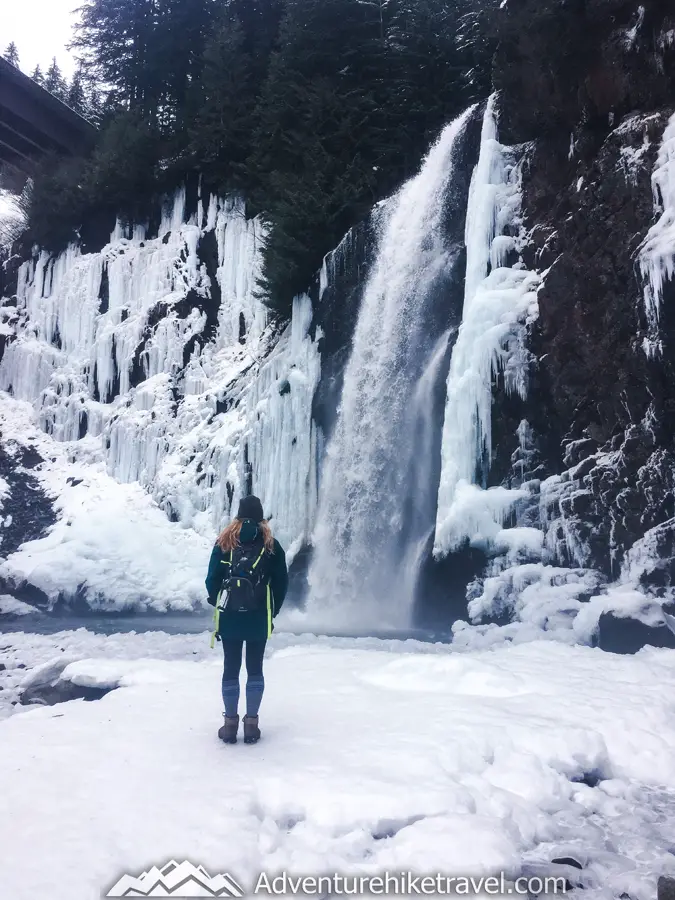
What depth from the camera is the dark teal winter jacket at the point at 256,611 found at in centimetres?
376

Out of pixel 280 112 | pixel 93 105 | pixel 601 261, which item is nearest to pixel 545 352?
pixel 601 261

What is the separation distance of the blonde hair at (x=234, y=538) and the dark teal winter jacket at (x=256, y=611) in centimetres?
3

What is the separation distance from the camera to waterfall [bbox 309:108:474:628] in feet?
39.8

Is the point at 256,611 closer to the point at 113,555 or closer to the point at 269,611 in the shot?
the point at 269,611

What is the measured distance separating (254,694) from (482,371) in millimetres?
7393

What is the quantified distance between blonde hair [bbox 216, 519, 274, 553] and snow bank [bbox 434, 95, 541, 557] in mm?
5909

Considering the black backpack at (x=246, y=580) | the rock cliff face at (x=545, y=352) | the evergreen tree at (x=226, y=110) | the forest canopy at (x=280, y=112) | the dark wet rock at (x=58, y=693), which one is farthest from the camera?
the evergreen tree at (x=226, y=110)

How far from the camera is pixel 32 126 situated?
931 inches

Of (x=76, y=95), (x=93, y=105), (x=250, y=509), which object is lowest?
(x=250, y=509)

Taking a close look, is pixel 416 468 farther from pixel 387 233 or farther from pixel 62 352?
pixel 62 352

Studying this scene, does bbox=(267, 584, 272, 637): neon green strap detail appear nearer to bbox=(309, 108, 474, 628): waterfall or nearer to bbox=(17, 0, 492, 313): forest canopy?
bbox=(309, 108, 474, 628): waterfall

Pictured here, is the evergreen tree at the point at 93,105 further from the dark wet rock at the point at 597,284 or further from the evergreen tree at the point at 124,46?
the dark wet rock at the point at 597,284

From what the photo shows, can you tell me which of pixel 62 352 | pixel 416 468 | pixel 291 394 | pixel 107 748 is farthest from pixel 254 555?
pixel 62 352

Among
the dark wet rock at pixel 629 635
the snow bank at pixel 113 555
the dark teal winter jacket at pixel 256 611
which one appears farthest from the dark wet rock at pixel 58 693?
the snow bank at pixel 113 555
